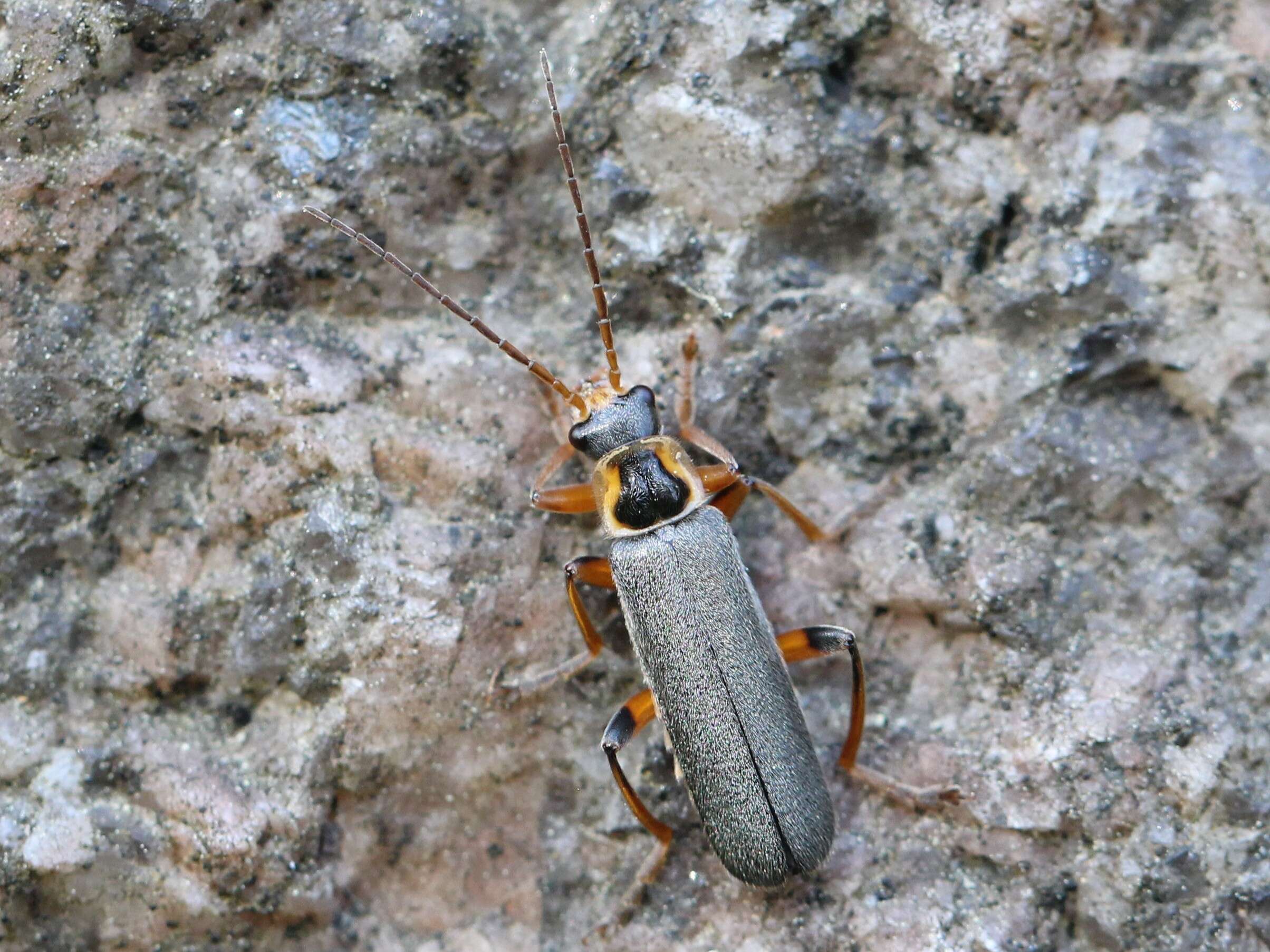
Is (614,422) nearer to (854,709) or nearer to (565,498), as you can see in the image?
(565,498)

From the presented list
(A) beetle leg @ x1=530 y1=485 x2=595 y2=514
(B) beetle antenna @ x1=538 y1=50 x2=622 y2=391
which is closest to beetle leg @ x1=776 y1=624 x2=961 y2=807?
(A) beetle leg @ x1=530 y1=485 x2=595 y2=514

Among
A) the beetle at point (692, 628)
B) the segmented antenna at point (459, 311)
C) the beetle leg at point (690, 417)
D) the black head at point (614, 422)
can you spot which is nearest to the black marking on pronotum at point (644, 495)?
the beetle at point (692, 628)

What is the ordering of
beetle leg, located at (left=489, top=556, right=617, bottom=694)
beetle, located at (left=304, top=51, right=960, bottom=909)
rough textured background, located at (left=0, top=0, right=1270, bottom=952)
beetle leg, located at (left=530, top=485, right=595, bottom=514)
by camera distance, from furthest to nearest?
beetle leg, located at (left=530, top=485, right=595, bottom=514) < beetle leg, located at (left=489, top=556, right=617, bottom=694) < rough textured background, located at (left=0, top=0, right=1270, bottom=952) < beetle, located at (left=304, top=51, right=960, bottom=909)

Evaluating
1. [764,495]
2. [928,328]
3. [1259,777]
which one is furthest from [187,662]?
[1259,777]

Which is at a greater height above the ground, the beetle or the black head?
the black head

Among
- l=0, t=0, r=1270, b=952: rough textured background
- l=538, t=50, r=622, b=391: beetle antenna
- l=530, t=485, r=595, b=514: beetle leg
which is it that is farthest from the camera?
l=530, t=485, r=595, b=514: beetle leg

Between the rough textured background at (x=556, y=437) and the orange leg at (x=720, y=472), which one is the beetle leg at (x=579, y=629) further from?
the orange leg at (x=720, y=472)

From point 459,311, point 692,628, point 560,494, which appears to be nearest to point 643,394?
point 560,494

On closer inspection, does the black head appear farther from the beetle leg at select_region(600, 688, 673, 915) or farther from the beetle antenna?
the beetle leg at select_region(600, 688, 673, 915)
